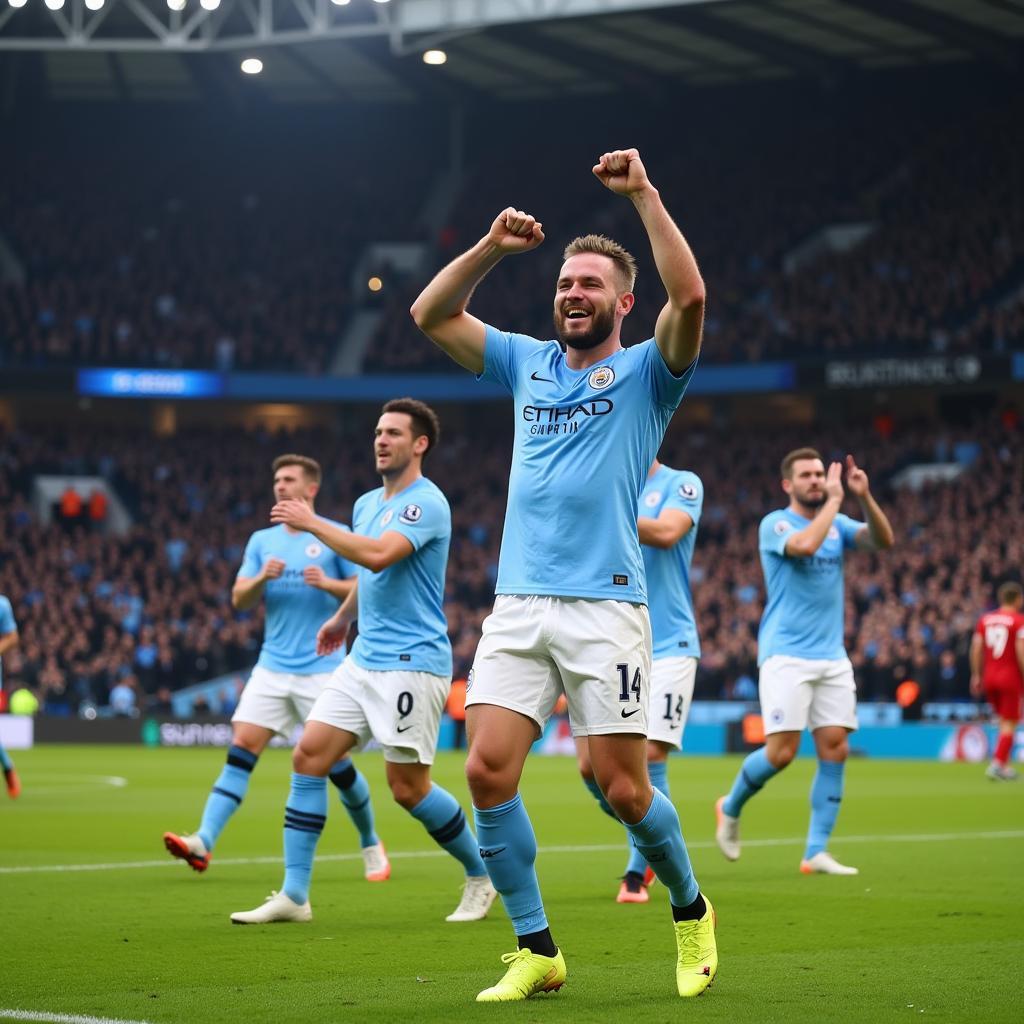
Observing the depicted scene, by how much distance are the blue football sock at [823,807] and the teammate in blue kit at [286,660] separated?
9.36ft

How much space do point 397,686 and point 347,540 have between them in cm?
133

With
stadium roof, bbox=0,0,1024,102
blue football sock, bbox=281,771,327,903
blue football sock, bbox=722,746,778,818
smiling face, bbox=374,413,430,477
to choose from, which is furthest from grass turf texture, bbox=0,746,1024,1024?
stadium roof, bbox=0,0,1024,102

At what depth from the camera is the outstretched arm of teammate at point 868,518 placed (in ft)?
35.0

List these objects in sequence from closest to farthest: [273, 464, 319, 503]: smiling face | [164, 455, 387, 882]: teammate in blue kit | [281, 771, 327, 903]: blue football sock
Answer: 1. [281, 771, 327, 903]: blue football sock
2. [164, 455, 387, 882]: teammate in blue kit
3. [273, 464, 319, 503]: smiling face

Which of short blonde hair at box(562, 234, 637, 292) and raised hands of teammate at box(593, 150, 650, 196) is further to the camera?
short blonde hair at box(562, 234, 637, 292)

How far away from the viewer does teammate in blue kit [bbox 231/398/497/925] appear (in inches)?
352

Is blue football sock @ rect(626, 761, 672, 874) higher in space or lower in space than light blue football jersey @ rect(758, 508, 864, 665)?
lower

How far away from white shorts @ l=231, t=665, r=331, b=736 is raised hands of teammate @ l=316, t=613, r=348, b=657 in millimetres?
1230

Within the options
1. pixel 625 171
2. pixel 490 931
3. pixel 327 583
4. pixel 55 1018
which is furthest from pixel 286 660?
pixel 625 171

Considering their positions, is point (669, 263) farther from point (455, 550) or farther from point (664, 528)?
point (455, 550)

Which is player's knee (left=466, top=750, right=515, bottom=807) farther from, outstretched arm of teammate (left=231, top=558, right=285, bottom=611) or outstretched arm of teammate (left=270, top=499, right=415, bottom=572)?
outstretched arm of teammate (left=231, top=558, right=285, bottom=611)

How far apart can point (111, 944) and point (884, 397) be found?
3949 cm

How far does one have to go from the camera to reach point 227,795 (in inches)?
438

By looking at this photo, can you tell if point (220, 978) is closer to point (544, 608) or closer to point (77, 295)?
point (544, 608)
